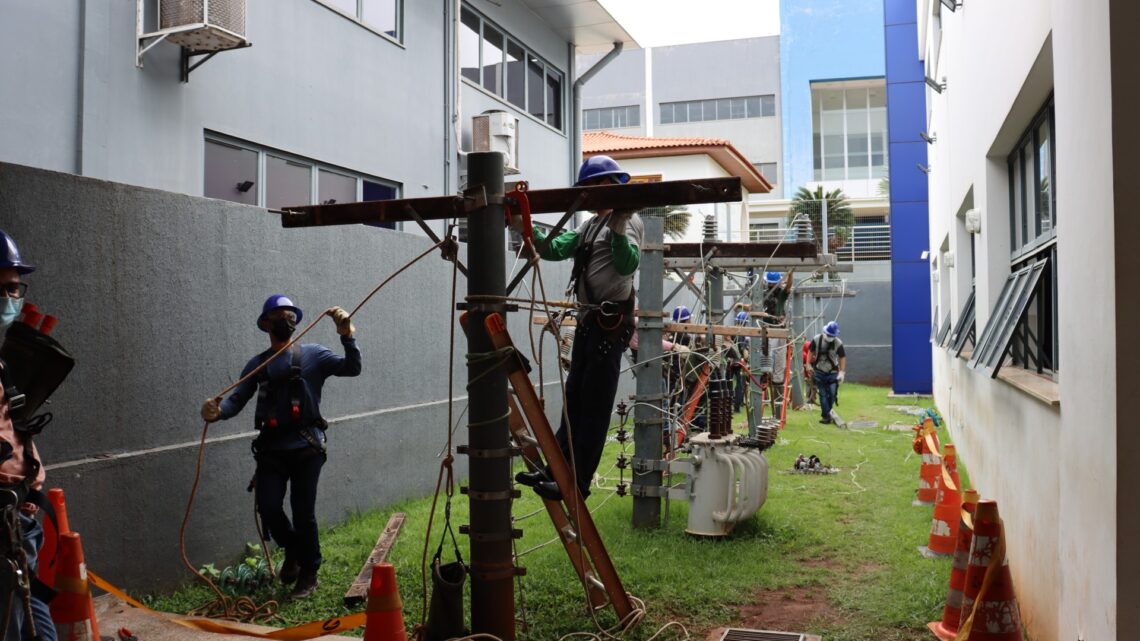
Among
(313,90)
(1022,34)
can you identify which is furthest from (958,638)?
(313,90)

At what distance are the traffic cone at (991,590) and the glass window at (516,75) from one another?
1274cm

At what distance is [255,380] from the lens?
6.73 m

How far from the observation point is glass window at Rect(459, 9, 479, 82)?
14461 millimetres

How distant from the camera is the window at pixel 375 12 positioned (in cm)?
1115

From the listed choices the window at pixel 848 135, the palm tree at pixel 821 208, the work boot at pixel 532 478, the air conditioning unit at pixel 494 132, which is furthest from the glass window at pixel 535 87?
the window at pixel 848 135

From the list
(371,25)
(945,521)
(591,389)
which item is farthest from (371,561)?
(371,25)

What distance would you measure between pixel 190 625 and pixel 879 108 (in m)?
43.4

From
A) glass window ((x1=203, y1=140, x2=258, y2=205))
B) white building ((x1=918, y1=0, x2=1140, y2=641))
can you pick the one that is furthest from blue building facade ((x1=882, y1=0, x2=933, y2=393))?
glass window ((x1=203, y1=140, x2=258, y2=205))

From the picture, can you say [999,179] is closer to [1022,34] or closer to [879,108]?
[1022,34]

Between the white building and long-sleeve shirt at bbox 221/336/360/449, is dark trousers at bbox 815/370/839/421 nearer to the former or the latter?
the white building

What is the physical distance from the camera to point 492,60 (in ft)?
50.9

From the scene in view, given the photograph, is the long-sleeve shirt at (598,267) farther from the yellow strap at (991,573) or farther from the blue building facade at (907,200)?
the blue building facade at (907,200)

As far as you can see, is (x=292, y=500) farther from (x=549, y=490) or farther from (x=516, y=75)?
(x=516, y=75)

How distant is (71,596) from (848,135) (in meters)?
44.4
